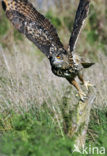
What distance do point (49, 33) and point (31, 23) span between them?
0.28 m

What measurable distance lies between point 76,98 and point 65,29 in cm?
622

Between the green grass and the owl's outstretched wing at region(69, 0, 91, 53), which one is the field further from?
the owl's outstretched wing at region(69, 0, 91, 53)

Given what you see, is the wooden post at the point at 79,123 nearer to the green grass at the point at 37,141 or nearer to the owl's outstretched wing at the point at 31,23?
the green grass at the point at 37,141

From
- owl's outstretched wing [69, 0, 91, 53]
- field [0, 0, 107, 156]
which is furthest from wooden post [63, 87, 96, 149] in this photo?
owl's outstretched wing [69, 0, 91, 53]

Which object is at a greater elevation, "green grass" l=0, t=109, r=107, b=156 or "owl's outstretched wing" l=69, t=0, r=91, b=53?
"owl's outstretched wing" l=69, t=0, r=91, b=53

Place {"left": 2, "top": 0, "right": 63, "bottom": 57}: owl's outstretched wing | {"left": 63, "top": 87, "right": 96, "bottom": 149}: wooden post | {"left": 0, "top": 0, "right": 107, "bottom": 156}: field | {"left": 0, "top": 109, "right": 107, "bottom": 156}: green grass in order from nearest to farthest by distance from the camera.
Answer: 1. {"left": 0, "top": 109, "right": 107, "bottom": 156}: green grass
2. {"left": 0, "top": 0, "right": 107, "bottom": 156}: field
3. {"left": 63, "top": 87, "right": 96, "bottom": 149}: wooden post
4. {"left": 2, "top": 0, "right": 63, "bottom": 57}: owl's outstretched wing

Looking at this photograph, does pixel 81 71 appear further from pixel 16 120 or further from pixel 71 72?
pixel 16 120

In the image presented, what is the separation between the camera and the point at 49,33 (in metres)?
4.29

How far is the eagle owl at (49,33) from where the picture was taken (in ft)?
13.6

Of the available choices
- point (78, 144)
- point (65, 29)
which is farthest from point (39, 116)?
point (65, 29)

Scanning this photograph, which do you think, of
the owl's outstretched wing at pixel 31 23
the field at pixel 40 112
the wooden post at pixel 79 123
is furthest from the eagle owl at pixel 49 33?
the field at pixel 40 112

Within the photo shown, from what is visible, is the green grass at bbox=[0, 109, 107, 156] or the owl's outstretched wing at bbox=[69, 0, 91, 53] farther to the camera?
the owl's outstretched wing at bbox=[69, 0, 91, 53]

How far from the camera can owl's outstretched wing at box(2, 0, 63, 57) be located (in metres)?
4.26

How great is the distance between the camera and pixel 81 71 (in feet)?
14.1
